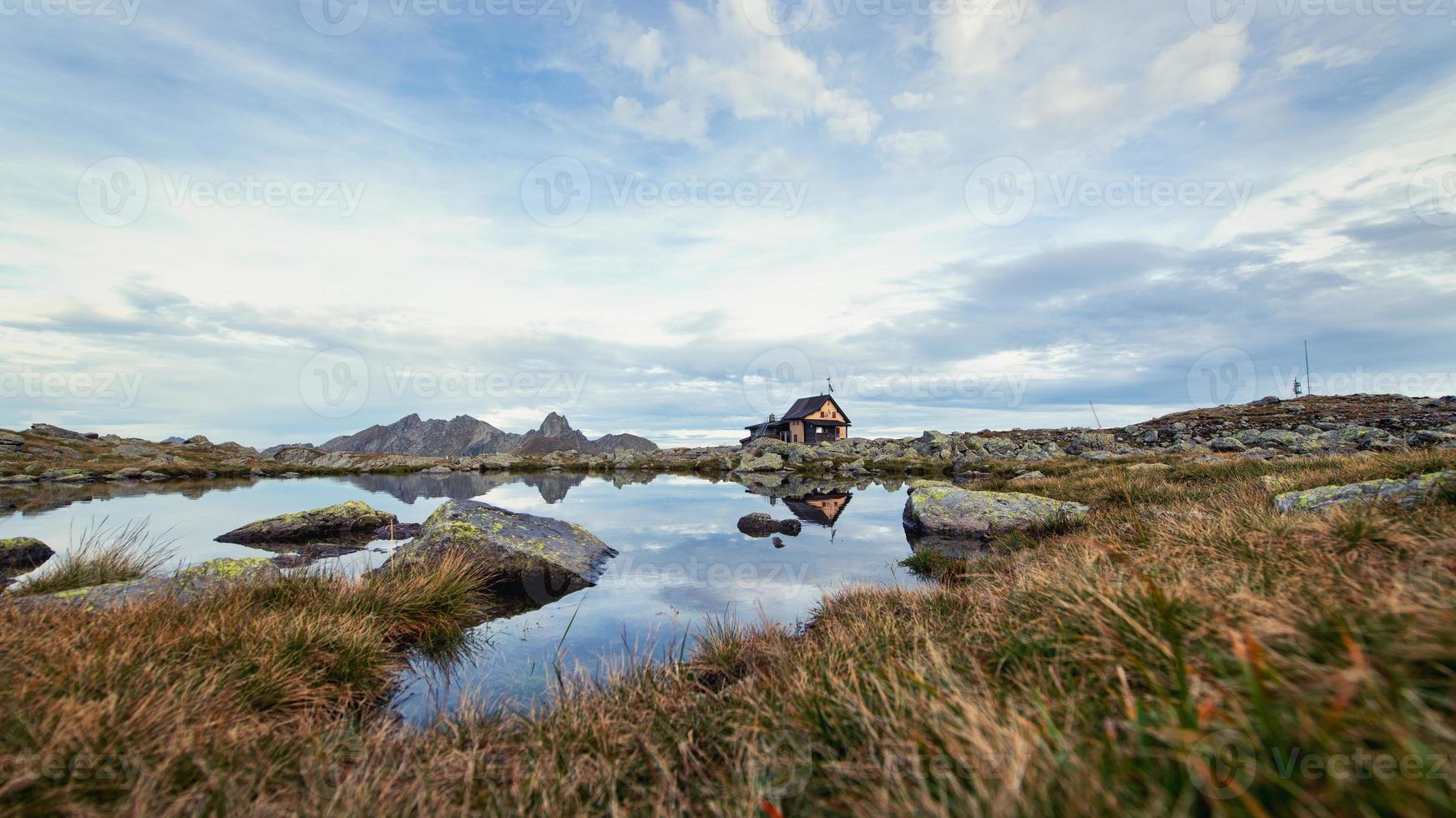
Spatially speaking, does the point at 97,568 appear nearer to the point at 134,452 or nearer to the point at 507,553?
the point at 507,553

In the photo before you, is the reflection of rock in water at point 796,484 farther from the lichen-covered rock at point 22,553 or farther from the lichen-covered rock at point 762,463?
the lichen-covered rock at point 22,553

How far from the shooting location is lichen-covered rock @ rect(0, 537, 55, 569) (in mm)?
11359

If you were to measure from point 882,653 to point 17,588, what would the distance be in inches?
475

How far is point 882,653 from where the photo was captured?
5070 mm

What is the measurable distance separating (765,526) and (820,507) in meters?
Answer: 6.43

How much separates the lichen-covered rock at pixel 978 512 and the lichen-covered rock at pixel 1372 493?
15.3 feet

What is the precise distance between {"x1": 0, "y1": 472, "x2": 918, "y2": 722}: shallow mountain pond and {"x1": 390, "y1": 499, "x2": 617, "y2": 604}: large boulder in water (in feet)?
2.02

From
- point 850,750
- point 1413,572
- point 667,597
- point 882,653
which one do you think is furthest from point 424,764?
point 1413,572

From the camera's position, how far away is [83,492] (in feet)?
99.9

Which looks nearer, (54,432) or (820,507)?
(820,507)

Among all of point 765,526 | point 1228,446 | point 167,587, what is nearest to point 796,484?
point 765,526

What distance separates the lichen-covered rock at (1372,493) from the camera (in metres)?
6.16

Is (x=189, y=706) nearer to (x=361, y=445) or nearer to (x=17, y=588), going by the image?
(x=17, y=588)

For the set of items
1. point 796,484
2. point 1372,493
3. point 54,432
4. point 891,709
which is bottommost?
point 796,484
